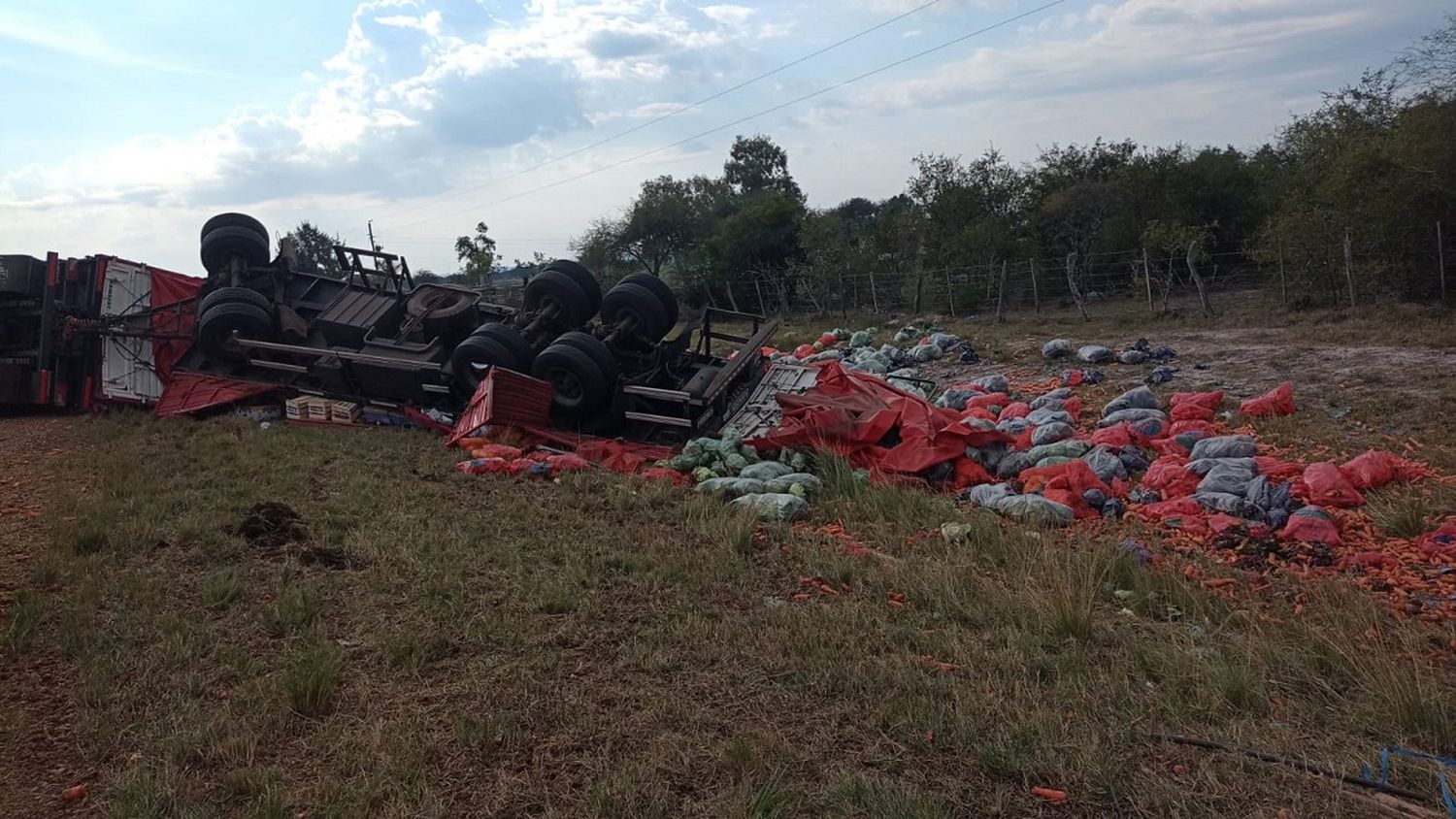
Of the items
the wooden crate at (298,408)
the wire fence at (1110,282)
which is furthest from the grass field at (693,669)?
the wire fence at (1110,282)

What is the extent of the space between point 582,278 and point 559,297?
469mm

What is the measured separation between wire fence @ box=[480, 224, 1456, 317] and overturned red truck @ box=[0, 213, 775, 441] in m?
1.90

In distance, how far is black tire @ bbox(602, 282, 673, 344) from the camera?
35.5 feet

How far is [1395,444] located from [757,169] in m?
49.7

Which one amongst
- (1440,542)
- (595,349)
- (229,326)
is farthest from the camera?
(229,326)

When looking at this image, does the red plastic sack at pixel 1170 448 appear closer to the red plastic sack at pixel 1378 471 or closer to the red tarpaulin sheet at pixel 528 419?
the red plastic sack at pixel 1378 471

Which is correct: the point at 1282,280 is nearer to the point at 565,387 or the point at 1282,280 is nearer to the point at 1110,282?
the point at 1110,282

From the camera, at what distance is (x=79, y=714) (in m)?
3.44

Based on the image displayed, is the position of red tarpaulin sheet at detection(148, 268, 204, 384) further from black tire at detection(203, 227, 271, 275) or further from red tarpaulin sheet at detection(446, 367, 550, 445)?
red tarpaulin sheet at detection(446, 367, 550, 445)

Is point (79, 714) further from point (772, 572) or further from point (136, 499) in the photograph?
point (136, 499)

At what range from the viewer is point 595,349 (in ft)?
31.9

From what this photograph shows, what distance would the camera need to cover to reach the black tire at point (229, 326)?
11492 mm

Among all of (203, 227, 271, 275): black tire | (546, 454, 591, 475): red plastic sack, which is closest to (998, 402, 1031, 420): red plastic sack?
(546, 454, 591, 475): red plastic sack

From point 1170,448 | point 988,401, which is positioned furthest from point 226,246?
point 1170,448
